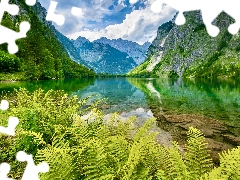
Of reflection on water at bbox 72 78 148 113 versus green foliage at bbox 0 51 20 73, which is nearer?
reflection on water at bbox 72 78 148 113

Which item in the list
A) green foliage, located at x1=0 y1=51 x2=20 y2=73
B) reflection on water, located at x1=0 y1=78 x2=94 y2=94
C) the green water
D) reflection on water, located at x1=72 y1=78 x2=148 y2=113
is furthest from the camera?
green foliage, located at x1=0 y1=51 x2=20 y2=73

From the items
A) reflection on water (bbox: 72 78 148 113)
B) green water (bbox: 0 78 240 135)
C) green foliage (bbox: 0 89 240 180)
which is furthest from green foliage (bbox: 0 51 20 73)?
green foliage (bbox: 0 89 240 180)

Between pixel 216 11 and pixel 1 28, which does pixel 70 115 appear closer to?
pixel 1 28

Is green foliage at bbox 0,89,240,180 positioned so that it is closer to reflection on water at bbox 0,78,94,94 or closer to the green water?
the green water

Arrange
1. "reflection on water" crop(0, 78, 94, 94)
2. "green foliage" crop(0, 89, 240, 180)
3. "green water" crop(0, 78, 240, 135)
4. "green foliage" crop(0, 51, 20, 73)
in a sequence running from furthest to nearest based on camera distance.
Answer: "green foliage" crop(0, 51, 20, 73) < "reflection on water" crop(0, 78, 94, 94) < "green water" crop(0, 78, 240, 135) < "green foliage" crop(0, 89, 240, 180)

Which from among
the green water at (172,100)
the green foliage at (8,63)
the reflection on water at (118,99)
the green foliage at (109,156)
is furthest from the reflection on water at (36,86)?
the green foliage at (109,156)

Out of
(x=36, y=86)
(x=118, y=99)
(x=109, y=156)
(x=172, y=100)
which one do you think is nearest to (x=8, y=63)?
(x=36, y=86)

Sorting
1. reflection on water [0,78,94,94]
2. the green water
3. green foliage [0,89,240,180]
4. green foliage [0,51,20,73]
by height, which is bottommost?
the green water

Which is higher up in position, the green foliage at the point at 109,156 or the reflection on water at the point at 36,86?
the green foliage at the point at 109,156

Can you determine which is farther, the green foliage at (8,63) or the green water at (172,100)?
the green foliage at (8,63)

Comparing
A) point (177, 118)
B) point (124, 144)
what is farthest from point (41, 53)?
point (124, 144)

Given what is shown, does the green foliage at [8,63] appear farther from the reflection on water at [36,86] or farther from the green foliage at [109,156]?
the green foliage at [109,156]

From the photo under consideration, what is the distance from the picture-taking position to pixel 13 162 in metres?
9.05

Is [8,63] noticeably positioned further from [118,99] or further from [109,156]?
[109,156]
